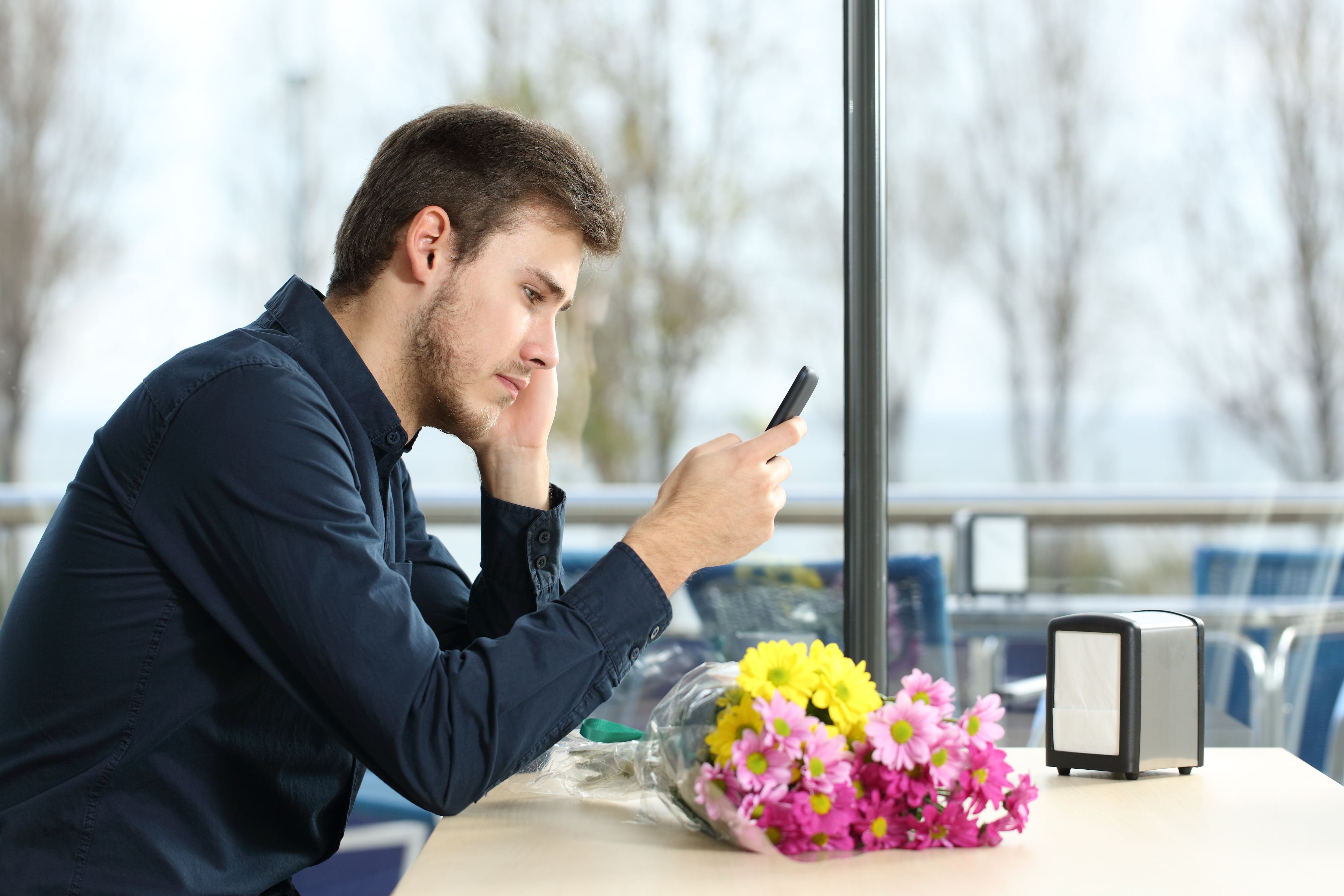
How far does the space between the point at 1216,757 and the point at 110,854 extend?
39.6 inches

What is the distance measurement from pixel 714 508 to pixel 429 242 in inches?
15.3

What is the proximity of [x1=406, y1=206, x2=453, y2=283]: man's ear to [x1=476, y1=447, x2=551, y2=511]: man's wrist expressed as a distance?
0.79ft

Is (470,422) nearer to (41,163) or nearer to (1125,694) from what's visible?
(1125,694)

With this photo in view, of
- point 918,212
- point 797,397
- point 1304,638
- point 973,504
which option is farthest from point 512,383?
point 918,212

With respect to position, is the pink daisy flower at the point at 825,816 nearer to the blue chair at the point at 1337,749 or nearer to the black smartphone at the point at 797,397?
the black smartphone at the point at 797,397

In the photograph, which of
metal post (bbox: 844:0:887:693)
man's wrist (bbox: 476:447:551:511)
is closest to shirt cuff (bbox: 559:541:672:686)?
man's wrist (bbox: 476:447:551:511)

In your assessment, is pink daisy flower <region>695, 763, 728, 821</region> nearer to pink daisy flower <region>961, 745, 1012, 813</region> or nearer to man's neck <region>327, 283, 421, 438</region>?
pink daisy flower <region>961, 745, 1012, 813</region>

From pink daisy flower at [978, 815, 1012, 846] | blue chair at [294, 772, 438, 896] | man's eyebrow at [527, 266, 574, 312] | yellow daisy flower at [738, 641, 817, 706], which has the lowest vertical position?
blue chair at [294, 772, 438, 896]

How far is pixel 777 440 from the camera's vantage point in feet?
3.23

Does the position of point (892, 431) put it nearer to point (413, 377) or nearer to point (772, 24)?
point (772, 24)

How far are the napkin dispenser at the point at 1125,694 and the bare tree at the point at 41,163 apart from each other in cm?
232

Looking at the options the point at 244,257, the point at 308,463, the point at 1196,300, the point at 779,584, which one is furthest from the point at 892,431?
the point at 308,463

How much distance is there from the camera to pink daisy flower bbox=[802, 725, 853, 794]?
2.59 ft

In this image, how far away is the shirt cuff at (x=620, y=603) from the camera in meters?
0.88
